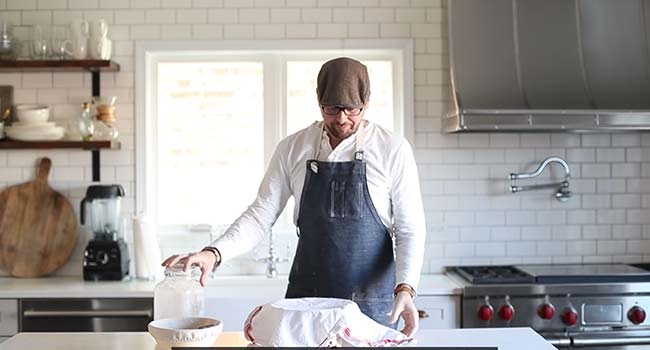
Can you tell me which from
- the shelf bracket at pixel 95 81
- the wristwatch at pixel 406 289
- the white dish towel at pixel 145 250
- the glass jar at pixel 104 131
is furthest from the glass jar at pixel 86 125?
the wristwatch at pixel 406 289

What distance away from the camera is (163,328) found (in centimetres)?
198

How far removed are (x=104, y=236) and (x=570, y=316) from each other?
2.41 metres

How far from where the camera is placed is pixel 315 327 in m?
1.85

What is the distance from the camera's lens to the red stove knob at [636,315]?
365 cm

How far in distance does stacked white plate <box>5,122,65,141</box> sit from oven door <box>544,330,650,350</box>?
8.85 feet

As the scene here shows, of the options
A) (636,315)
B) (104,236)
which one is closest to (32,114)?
(104,236)

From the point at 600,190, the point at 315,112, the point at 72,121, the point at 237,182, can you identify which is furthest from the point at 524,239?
the point at 72,121

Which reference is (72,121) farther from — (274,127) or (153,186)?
(274,127)

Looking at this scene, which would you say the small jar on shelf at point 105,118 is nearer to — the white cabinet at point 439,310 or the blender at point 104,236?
the blender at point 104,236

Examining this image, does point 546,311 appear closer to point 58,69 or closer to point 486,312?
point 486,312

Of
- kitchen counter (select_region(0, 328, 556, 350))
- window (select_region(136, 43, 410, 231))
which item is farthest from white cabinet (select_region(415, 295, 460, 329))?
kitchen counter (select_region(0, 328, 556, 350))

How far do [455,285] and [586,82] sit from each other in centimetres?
135

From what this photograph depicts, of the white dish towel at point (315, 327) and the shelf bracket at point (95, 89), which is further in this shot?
the shelf bracket at point (95, 89)

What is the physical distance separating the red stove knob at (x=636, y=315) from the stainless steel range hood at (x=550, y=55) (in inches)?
41.6
